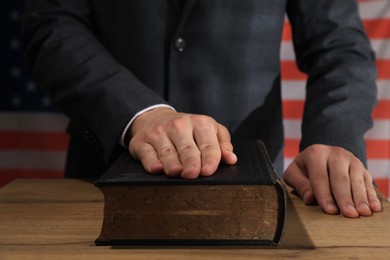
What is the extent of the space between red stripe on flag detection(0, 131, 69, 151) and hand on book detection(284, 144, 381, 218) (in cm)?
105

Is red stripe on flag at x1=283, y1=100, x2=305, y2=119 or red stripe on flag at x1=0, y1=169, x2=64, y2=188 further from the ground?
red stripe on flag at x1=283, y1=100, x2=305, y2=119

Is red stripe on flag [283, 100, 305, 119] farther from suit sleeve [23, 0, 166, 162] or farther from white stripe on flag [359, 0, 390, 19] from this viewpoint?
suit sleeve [23, 0, 166, 162]

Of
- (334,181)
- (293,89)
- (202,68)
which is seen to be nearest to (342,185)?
(334,181)

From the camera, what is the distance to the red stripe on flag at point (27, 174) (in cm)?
173

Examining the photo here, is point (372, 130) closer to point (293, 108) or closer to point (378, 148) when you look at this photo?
point (378, 148)

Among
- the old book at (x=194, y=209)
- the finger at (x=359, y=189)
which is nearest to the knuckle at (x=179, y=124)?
the old book at (x=194, y=209)

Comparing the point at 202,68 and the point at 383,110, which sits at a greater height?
the point at 202,68

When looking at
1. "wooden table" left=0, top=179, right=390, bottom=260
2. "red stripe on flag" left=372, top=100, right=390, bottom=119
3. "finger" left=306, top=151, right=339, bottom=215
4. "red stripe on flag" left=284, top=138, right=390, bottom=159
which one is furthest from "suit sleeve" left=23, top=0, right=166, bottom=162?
"red stripe on flag" left=372, top=100, right=390, bottom=119

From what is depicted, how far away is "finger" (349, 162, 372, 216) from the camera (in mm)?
689

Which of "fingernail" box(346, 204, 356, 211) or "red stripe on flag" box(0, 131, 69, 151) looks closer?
"fingernail" box(346, 204, 356, 211)

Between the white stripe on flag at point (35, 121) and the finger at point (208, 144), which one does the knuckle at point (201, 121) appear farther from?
the white stripe on flag at point (35, 121)

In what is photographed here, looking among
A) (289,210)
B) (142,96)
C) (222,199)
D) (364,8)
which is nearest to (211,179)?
(222,199)

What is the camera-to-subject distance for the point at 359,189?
0.71 m

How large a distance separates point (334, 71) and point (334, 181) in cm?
34
